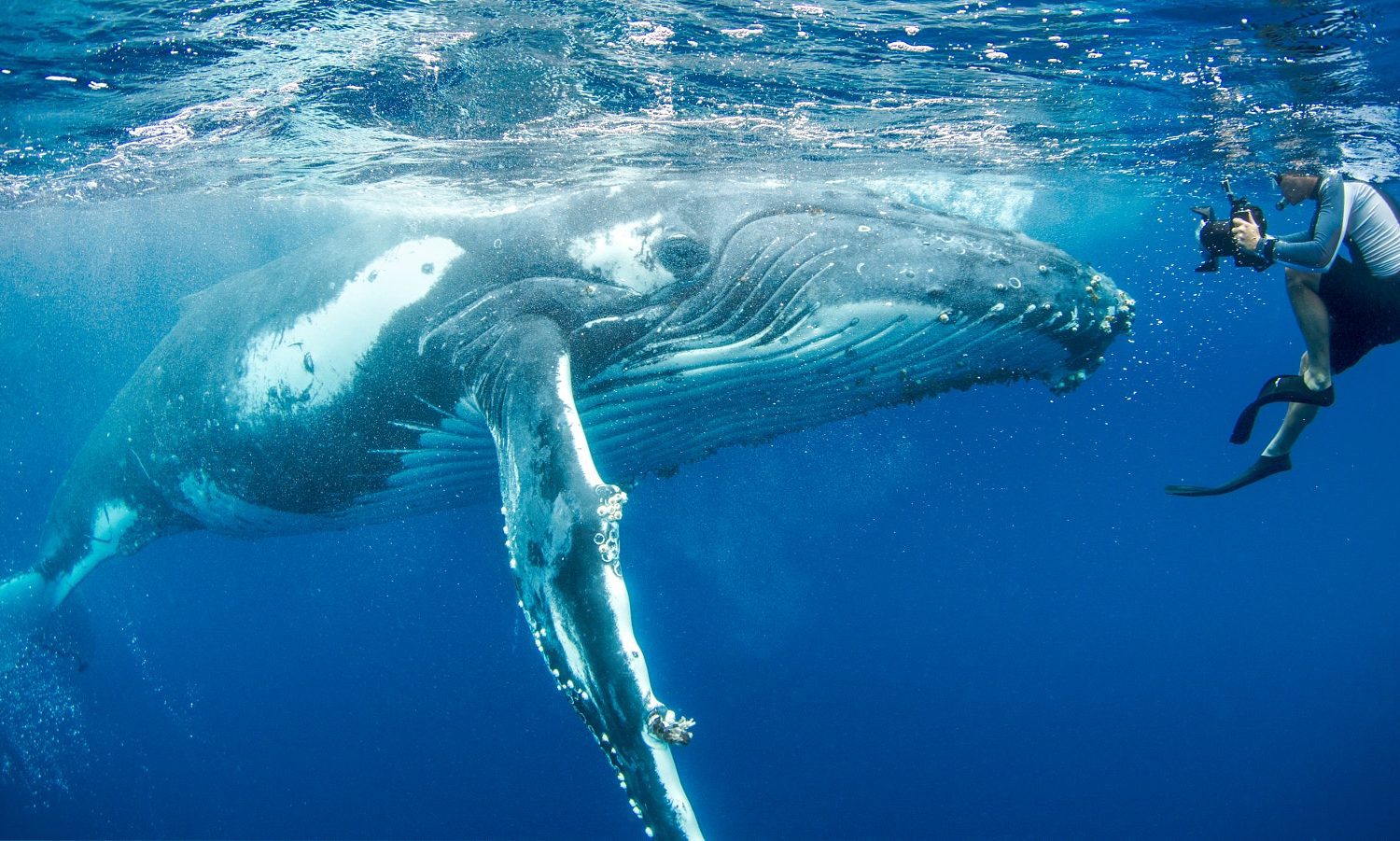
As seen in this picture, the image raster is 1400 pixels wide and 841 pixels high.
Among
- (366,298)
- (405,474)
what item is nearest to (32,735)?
(405,474)

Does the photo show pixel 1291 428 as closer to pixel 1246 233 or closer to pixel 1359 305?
pixel 1359 305

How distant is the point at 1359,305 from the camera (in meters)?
4.99

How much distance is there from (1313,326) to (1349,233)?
2.23 feet

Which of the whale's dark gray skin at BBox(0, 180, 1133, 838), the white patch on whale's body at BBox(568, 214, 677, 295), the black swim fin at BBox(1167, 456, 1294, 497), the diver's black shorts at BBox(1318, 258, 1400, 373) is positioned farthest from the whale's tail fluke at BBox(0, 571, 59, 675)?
the diver's black shorts at BBox(1318, 258, 1400, 373)

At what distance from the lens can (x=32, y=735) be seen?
1518cm

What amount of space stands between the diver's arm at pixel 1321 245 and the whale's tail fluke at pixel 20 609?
1422 centimetres

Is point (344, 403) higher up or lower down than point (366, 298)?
lower down

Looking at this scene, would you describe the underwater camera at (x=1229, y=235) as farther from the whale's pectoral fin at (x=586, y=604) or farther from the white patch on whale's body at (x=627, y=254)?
the whale's pectoral fin at (x=586, y=604)

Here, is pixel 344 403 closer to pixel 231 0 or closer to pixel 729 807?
pixel 231 0

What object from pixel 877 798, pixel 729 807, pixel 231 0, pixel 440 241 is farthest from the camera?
pixel 877 798

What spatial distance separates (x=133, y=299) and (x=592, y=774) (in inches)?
1181

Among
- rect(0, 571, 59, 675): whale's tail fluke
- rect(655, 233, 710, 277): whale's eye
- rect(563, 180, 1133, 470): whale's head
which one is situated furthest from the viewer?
rect(0, 571, 59, 675): whale's tail fluke

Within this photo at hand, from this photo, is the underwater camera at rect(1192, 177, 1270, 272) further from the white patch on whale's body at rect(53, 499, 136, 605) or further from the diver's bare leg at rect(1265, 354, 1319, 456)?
the white patch on whale's body at rect(53, 499, 136, 605)

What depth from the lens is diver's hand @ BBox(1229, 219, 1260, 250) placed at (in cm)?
483
